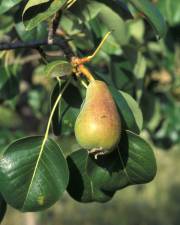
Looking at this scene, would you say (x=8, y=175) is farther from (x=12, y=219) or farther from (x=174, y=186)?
(x=174, y=186)

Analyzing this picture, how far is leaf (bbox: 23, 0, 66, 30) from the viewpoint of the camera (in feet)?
3.64

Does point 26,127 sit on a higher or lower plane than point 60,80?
A: lower

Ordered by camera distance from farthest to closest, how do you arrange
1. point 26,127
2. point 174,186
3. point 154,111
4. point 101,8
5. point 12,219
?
point 174,186
point 12,219
point 26,127
point 154,111
point 101,8

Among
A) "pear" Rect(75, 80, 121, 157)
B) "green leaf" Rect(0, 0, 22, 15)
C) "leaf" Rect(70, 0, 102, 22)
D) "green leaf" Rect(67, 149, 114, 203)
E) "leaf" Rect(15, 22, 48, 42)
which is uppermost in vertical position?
"green leaf" Rect(0, 0, 22, 15)

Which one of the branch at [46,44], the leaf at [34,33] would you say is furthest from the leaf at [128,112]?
the leaf at [34,33]

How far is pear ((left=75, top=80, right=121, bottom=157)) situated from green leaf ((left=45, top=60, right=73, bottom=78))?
75 millimetres

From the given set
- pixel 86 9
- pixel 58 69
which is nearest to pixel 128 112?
pixel 58 69

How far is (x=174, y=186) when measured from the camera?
5.36 metres

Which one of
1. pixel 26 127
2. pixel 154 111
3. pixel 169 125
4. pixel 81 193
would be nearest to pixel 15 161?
pixel 81 193

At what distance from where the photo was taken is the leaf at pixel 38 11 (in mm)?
1108

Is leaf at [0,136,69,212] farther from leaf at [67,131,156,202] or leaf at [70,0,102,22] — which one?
leaf at [70,0,102,22]

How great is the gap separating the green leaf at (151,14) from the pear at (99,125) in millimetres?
190

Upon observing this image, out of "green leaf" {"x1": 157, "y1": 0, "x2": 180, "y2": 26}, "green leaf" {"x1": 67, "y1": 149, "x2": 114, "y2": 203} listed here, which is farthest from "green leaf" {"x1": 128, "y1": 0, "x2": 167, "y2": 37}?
"green leaf" {"x1": 157, "y1": 0, "x2": 180, "y2": 26}

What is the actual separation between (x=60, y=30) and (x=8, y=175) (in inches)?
23.5
